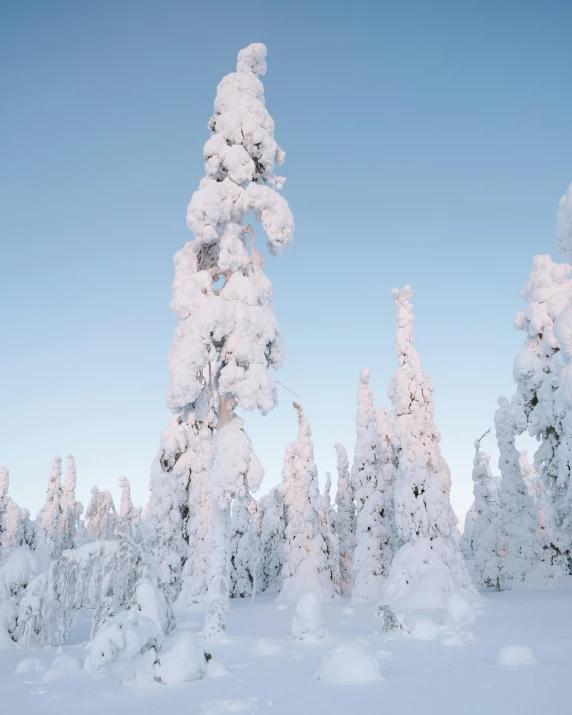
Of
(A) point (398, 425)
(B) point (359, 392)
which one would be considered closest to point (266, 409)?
(A) point (398, 425)

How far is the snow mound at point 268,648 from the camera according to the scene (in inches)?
408

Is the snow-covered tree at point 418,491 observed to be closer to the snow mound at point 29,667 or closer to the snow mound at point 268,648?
the snow mound at point 268,648

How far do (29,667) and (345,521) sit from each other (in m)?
29.4

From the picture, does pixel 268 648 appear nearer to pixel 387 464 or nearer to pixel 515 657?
pixel 515 657

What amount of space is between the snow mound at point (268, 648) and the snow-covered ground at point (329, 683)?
23 millimetres

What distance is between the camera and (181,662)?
7.80 m

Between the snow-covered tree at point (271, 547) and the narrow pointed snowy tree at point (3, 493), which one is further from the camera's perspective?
the snow-covered tree at point (271, 547)

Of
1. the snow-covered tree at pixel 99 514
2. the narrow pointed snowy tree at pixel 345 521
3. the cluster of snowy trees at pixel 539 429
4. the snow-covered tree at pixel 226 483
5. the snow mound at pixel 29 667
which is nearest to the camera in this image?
the snow mound at pixel 29 667

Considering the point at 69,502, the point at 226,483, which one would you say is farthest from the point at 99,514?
the point at 226,483

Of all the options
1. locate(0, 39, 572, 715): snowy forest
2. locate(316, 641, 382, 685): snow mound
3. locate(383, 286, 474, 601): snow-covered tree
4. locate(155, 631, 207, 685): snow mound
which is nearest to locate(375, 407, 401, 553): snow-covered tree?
locate(0, 39, 572, 715): snowy forest

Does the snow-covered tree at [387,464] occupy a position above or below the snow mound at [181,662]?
above

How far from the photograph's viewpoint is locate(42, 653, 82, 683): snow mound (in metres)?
8.01

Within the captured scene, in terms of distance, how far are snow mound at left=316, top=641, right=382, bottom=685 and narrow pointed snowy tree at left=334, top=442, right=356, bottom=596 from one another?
91.9 ft

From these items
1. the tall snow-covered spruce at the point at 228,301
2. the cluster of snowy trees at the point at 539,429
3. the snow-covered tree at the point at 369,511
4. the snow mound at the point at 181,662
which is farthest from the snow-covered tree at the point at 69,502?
the snow mound at the point at 181,662
